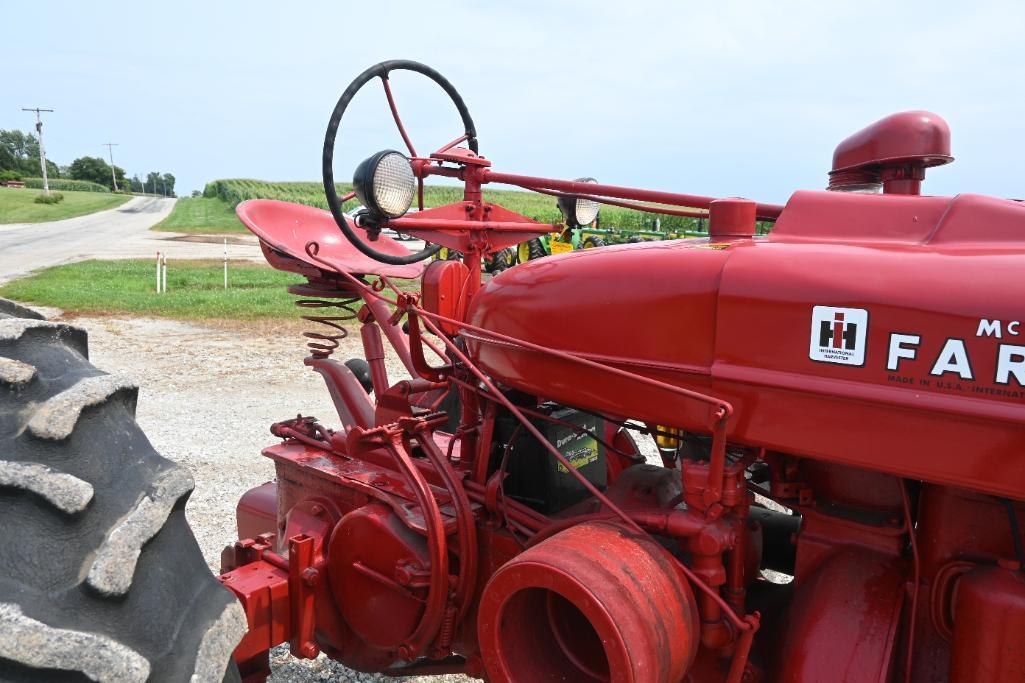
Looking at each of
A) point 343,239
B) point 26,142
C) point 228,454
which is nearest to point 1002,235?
point 343,239

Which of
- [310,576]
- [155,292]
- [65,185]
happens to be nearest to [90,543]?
[310,576]

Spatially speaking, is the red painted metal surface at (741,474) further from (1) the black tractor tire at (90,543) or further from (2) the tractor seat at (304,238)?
(2) the tractor seat at (304,238)

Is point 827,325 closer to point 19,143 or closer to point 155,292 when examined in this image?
point 155,292

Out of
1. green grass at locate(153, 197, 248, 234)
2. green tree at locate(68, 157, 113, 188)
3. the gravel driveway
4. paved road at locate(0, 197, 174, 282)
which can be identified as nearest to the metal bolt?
the gravel driveway

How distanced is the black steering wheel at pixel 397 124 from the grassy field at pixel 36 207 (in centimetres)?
4305

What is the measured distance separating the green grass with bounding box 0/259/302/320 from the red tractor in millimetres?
9173

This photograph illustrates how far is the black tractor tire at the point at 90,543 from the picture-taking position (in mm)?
1347

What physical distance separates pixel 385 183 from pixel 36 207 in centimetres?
5390

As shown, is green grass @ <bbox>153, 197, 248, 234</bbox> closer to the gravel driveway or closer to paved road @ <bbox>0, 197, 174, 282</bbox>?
paved road @ <bbox>0, 197, 174, 282</bbox>

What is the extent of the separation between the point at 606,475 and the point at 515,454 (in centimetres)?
40

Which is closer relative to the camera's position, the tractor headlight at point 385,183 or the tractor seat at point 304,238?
the tractor headlight at point 385,183

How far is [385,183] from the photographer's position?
7.41 ft

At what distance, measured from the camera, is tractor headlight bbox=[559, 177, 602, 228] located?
8.83 feet

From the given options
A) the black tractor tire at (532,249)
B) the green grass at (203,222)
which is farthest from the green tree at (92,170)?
the black tractor tire at (532,249)
